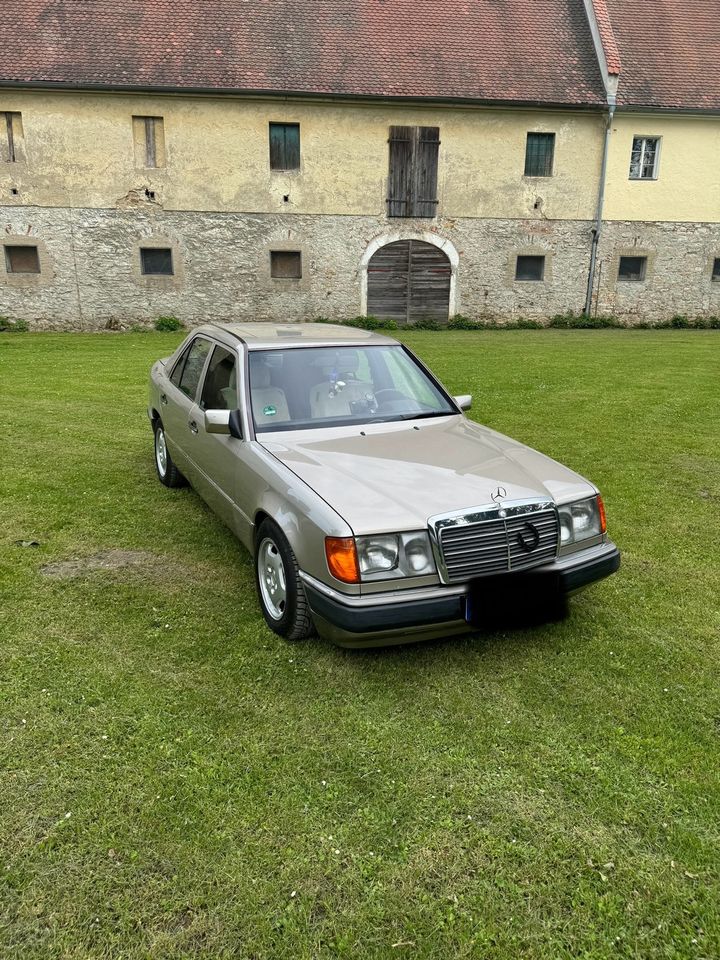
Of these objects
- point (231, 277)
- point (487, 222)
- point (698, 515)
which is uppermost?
point (487, 222)

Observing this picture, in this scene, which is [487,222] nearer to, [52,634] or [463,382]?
[463,382]

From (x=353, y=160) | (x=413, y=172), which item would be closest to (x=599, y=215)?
(x=413, y=172)

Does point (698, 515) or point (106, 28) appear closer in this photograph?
point (698, 515)

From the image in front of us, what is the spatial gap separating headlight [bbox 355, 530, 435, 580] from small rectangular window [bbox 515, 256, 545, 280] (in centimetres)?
2106

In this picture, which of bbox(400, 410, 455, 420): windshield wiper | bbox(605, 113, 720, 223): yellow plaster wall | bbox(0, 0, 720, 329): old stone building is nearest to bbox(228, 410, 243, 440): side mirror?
bbox(400, 410, 455, 420): windshield wiper

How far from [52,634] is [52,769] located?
1163 mm

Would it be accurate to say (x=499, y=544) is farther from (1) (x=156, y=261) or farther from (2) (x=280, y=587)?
(1) (x=156, y=261)

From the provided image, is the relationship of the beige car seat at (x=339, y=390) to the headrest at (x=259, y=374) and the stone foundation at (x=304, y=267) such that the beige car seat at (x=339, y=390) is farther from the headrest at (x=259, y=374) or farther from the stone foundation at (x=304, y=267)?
the stone foundation at (x=304, y=267)

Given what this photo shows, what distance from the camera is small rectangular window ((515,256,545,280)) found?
22562 mm

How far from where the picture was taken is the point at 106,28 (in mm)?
20406

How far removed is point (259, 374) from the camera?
15.2ft

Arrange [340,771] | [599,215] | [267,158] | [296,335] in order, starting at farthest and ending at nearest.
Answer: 1. [599,215]
2. [267,158]
3. [296,335]
4. [340,771]

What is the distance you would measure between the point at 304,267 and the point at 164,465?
16491 mm

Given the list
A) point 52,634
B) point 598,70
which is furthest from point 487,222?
point 52,634
